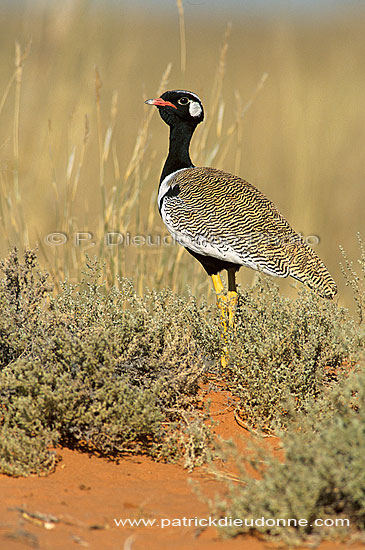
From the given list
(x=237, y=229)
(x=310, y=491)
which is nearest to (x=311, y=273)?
(x=237, y=229)

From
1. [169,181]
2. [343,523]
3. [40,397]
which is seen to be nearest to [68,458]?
[40,397]

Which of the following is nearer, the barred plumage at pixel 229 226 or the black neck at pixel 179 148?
the barred plumage at pixel 229 226

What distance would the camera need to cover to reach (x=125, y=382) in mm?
3148

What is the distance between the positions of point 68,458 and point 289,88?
541 centimetres

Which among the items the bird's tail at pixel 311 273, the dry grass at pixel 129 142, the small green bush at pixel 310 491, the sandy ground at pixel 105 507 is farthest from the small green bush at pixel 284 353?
the dry grass at pixel 129 142

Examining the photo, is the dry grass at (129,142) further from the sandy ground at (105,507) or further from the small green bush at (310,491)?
the small green bush at (310,491)

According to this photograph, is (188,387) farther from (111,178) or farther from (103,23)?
(111,178)

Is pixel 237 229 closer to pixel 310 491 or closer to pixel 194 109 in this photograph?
pixel 194 109

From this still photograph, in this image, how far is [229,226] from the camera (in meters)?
4.07

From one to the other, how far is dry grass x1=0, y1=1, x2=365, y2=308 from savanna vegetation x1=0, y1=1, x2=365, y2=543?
0.06 ft

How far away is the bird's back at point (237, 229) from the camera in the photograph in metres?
3.96

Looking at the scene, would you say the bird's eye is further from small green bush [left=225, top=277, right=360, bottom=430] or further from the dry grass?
small green bush [left=225, top=277, right=360, bottom=430]

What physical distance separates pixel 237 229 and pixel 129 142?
4.48m

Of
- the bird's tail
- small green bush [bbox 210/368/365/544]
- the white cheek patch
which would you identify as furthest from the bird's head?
small green bush [bbox 210/368/365/544]
